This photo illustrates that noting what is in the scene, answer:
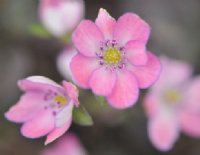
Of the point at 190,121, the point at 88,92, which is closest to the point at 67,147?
the point at 88,92

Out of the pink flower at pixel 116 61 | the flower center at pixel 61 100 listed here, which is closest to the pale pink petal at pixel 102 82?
the pink flower at pixel 116 61

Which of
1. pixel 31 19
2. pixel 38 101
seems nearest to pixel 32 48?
pixel 31 19

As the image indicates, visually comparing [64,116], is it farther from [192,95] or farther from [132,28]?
[192,95]

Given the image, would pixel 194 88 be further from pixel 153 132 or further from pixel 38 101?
pixel 38 101

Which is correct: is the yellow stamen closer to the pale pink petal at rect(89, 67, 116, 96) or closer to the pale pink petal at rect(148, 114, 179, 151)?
the pale pink petal at rect(89, 67, 116, 96)

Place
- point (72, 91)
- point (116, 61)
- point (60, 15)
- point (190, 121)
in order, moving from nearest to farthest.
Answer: point (72, 91), point (116, 61), point (60, 15), point (190, 121)

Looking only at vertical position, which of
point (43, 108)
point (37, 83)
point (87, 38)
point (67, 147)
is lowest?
point (67, 147)

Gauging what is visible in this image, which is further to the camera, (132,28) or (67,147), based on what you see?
(67,147)

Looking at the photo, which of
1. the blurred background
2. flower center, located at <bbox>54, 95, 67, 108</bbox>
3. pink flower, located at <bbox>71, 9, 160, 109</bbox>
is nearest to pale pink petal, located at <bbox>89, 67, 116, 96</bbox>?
pink flower, located at <bbox>71, 9, 160, 109</bbox>
